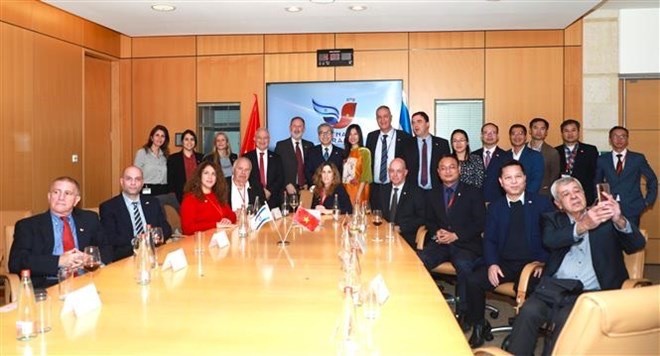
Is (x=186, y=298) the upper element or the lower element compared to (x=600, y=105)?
lower

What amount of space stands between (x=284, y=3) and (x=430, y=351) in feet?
18.3

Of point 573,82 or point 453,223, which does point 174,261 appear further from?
point 573,82

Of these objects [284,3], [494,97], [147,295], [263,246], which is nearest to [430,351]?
[147,295]

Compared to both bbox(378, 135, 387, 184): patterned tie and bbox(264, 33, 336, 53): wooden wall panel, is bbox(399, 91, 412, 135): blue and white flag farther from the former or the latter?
bbox(378, 135, 387, 184): patterned tie

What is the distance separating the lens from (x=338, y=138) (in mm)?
8750

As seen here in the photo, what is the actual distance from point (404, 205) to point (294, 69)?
3897mm

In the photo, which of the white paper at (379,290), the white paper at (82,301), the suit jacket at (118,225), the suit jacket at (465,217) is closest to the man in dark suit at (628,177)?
the suit jacket at (465,217)

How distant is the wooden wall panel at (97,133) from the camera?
27.0 feet

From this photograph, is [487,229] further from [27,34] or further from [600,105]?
[27,34]

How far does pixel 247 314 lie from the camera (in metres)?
2.19

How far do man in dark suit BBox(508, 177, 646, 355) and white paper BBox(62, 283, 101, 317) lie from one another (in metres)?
2.26

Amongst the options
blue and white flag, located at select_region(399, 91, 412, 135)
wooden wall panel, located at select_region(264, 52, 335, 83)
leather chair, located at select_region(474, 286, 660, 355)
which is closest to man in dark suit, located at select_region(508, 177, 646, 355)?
leather chair, located at select_region(474, 286, 660, 355)

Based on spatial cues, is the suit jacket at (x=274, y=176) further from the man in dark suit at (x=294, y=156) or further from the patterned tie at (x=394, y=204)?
the patterned tie at (x=394, y=204)

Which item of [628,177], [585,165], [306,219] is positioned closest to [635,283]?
[306,219]
